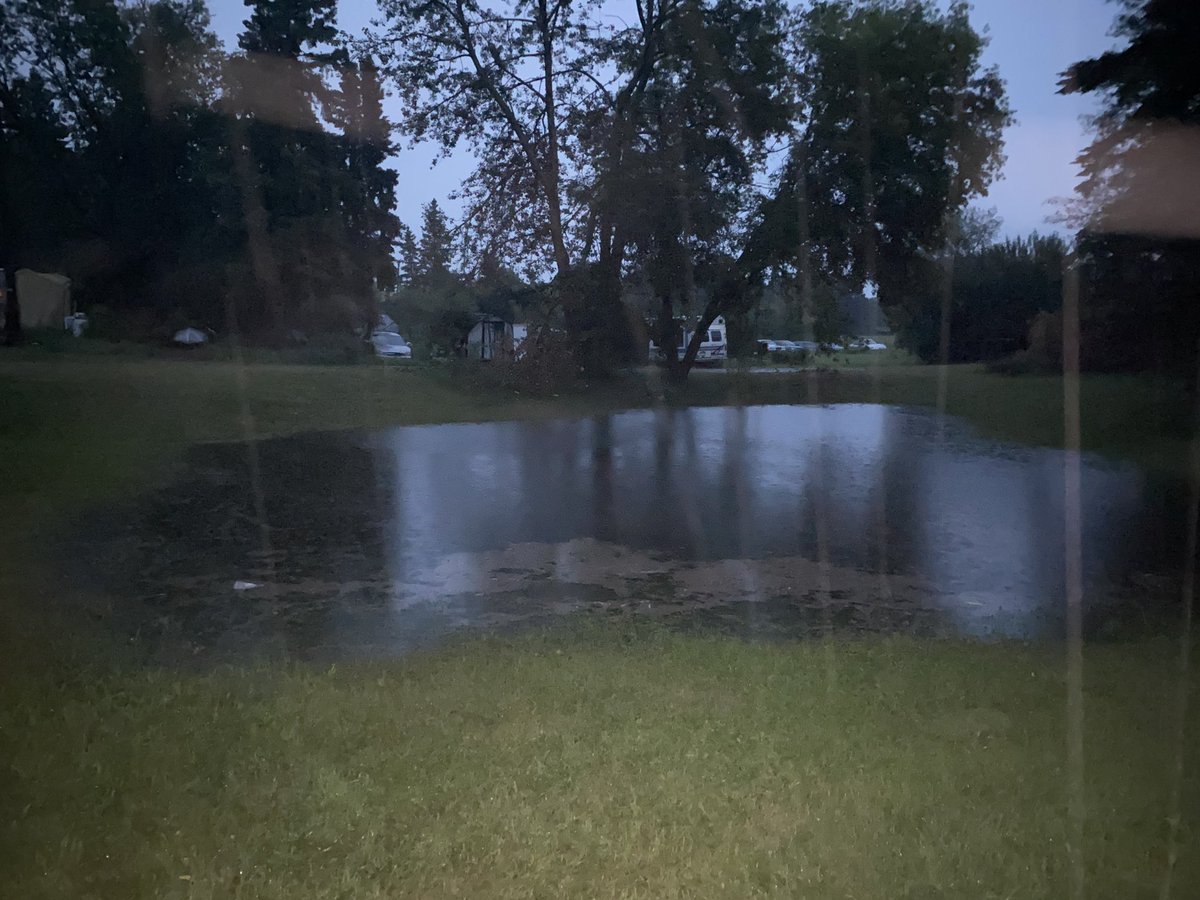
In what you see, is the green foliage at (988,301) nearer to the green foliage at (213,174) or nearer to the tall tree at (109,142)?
the green foliage at (213,174)

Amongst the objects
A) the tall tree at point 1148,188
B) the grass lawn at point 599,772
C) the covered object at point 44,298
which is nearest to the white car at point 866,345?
the tall tree at point 1148,188

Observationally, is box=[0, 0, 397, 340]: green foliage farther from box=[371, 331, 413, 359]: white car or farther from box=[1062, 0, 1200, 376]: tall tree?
box=[1062, 0, 1200, 376]: tall tree

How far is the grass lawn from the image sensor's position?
369 cm

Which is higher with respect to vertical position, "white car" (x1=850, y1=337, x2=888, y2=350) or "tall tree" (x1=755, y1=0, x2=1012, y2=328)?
"tall tree" (x1=755, y1=0, x2=1012, y2=328)

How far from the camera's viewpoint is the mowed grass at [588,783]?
12.0 feet

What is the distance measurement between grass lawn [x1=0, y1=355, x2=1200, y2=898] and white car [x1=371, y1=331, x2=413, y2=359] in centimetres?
3075

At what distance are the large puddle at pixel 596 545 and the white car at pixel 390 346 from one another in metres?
20.4

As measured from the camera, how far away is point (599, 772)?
443cm

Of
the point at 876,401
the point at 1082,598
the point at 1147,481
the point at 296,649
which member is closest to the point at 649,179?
the point at 876,401

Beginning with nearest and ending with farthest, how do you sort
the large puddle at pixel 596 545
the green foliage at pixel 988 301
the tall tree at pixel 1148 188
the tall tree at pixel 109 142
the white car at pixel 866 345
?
the large puddle at pixel 596 545, the tall tree at pixel 1148 188, the tall tree at pixel 109 142, the green foliage at pixel 988 301, the white car at pixel 866 345

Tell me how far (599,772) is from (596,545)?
5880 mm

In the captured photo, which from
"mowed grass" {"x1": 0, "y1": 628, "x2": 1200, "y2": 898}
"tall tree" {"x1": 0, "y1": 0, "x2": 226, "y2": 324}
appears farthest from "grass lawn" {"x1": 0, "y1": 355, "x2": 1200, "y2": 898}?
"tall tree" {"x1": 0, "y1": 0, "x2": 226, "y2": 324}

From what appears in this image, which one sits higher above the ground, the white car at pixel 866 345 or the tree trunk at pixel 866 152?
the tree trunk at pixel 866 152

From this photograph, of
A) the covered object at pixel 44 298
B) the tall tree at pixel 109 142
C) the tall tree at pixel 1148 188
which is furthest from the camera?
the covered object at pixel 44 298
